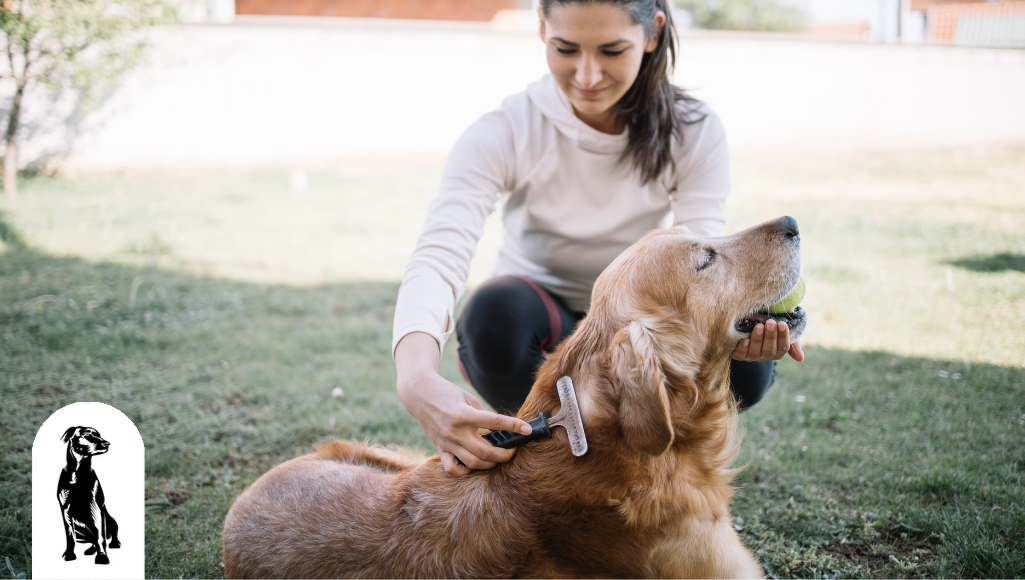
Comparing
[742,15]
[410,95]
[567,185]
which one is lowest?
[410,95]

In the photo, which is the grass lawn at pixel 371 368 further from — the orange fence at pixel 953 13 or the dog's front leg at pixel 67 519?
the orange fence at pixel 953 13

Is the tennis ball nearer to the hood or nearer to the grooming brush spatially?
the grooming brush

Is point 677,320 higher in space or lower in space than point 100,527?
higher

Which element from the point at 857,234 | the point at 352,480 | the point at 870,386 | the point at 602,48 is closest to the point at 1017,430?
the point at 870,386

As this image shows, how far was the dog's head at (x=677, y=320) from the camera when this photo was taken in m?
1.83

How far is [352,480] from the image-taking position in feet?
6.92

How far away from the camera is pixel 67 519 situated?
1.96 metres

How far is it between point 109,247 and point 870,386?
739 cm

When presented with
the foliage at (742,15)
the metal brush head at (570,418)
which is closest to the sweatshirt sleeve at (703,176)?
the metal brush head at (570,418)

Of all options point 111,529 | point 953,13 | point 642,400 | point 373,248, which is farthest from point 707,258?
point 953,13

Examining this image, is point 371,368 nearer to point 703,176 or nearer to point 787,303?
point 703,176

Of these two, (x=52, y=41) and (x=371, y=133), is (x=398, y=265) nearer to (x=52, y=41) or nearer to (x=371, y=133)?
(x=52, y=41)

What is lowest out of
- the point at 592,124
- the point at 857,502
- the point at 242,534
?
the point at 857,502

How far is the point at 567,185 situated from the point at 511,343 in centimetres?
82
